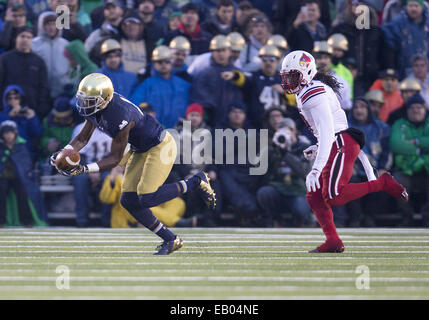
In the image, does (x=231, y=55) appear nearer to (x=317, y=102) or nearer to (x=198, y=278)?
(x=317, y=102)

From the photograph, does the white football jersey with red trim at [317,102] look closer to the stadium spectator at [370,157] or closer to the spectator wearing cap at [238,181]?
the spectator wearing cap at [238,181]

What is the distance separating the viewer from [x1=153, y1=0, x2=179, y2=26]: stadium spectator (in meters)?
15.0

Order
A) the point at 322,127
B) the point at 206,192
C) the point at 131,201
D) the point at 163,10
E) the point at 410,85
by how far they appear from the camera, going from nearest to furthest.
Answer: the point at 322,127 → the point at 131,201 → the point at 206,192 → the point at 410,85 → the point at 163,10

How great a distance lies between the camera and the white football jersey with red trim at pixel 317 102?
30.5ft

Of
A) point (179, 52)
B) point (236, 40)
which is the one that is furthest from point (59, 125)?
point (236, 40)

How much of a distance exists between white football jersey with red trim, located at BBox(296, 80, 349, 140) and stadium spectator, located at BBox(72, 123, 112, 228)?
4.23m

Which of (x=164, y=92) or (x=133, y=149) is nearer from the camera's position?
(x=133, y=149)

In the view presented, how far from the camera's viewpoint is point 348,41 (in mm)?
14539

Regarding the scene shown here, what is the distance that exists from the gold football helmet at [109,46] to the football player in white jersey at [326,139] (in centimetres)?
441

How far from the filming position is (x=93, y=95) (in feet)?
29.1

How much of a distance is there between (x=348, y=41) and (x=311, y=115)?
5462 millimetres

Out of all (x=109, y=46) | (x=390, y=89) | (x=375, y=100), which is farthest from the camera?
(x=390, y=89)

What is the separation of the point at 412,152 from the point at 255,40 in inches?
111

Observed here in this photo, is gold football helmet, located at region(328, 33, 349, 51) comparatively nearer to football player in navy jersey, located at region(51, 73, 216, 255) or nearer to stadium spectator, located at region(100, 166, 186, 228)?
stadium spectator, located at region(100, 166, 186, 228)
